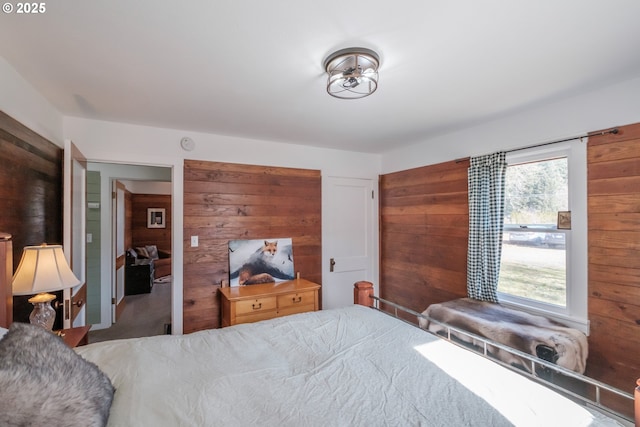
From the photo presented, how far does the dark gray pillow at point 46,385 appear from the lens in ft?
2.51

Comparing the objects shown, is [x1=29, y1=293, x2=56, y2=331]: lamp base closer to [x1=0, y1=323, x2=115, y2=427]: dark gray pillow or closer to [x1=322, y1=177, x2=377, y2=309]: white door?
[x1=0, y1=323, x2=115, y2=427]: dark gray pillow

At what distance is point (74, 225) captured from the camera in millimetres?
2252

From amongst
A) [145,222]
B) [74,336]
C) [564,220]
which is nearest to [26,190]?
[74,336]

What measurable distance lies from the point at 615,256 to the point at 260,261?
9.63 feet

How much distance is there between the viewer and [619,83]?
1962 millimetres

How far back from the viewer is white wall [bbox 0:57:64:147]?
169 centimetres

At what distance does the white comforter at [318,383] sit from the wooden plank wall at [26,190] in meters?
0.88

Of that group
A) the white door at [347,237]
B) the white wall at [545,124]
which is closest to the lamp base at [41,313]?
the white door at [347,237]

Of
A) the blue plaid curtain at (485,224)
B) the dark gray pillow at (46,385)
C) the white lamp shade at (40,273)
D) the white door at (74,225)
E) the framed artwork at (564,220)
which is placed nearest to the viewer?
the dark gray pillow at (46,385)

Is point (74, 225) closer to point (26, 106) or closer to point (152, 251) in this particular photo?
point (26, 106)

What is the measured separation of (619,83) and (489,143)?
0.91 m

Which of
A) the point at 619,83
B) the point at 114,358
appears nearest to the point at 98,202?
the point at 114,358

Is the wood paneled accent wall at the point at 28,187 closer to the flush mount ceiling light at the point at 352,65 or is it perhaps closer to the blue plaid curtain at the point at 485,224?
the flush mount ceiling light at the point at 352,65

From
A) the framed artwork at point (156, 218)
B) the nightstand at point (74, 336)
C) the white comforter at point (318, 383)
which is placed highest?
the framed artwork at point (156, 218)
